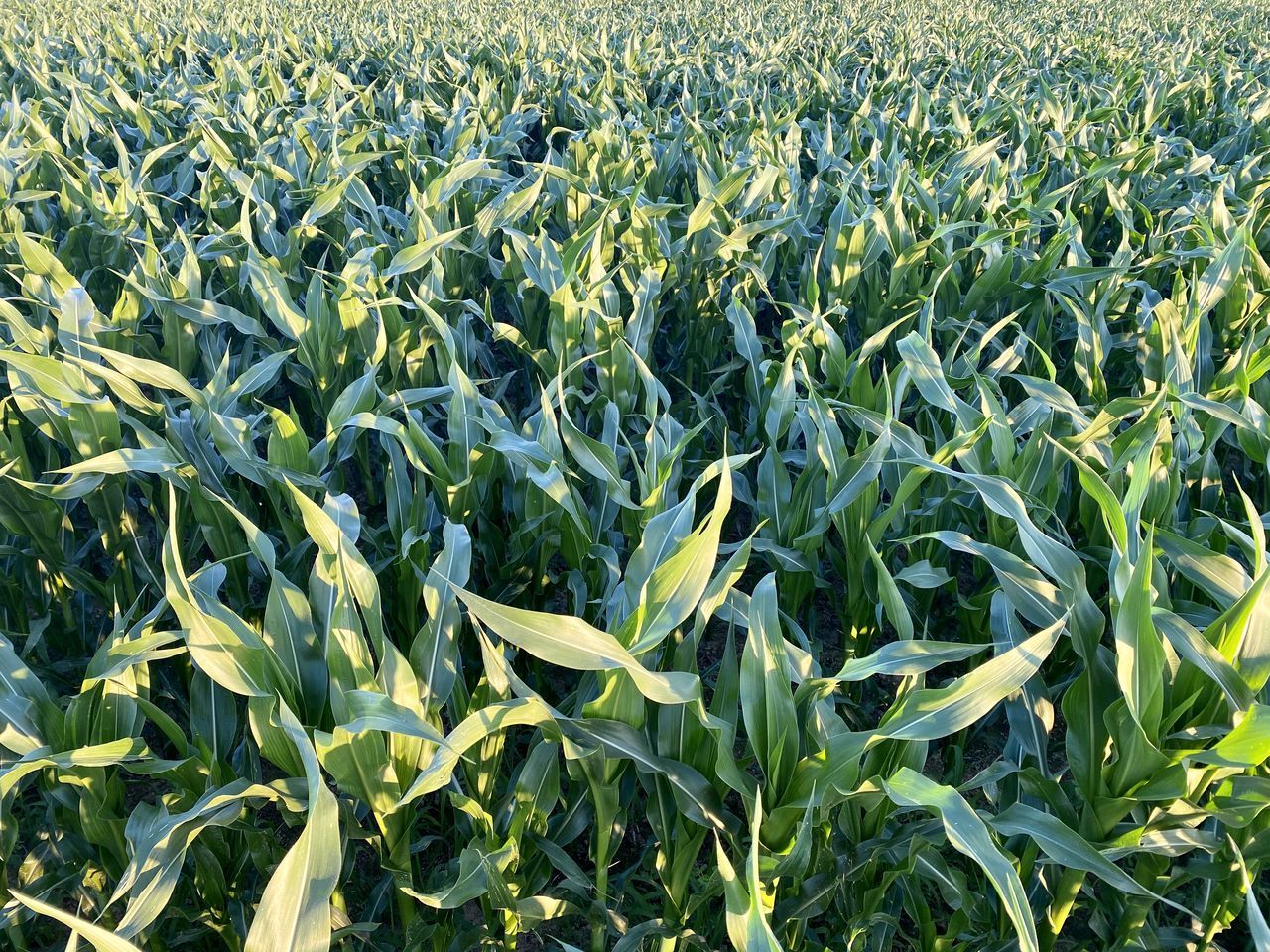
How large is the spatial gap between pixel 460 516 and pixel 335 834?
2.84ft

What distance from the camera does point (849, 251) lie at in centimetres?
250

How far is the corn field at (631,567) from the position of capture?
103 centimetres

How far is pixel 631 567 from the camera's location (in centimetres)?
121

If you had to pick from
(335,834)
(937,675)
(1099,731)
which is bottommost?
(937,675)

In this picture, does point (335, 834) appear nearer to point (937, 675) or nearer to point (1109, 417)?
point (1109, 417)

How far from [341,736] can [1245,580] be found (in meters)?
Result: 1.17

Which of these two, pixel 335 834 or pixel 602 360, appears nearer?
pixel 335 834


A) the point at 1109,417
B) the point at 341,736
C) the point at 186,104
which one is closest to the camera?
the point at 341,736

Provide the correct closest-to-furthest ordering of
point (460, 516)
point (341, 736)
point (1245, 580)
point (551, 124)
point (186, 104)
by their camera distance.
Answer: point (341, 736)
point (1245, 580)
point (460, 516)
point (186, 104)
point (551, 124)

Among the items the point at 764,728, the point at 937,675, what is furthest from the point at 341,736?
the point at 937,675

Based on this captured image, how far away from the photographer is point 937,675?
2008 mm

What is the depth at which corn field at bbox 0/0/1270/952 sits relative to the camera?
3.37 ft

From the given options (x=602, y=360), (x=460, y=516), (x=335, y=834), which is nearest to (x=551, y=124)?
(x=602, y=360)

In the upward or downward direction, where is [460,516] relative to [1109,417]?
downward
